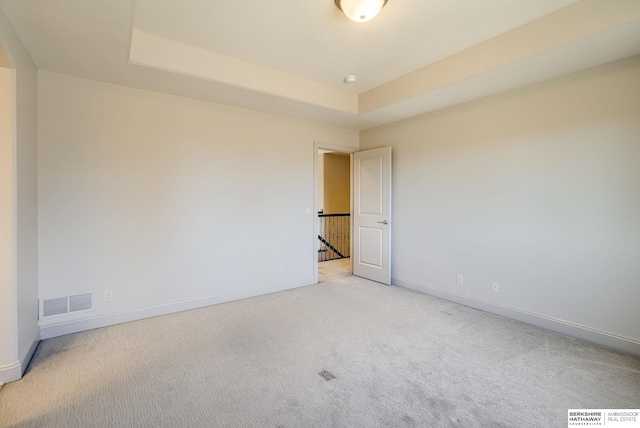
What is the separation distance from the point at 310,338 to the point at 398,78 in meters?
3.17

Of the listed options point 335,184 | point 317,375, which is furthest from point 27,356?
point 335,184

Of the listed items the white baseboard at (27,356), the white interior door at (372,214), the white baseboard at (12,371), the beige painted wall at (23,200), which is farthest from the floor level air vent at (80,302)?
the white interior door at (372,214)

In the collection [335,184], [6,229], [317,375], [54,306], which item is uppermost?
[335,184]

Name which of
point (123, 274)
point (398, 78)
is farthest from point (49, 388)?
point (398, 78)

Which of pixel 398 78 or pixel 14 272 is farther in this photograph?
pixel 398 78

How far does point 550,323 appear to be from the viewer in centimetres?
289

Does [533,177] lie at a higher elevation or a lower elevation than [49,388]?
higher

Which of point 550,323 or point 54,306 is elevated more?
point 54,306

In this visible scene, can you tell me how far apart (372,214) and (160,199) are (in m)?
3.11

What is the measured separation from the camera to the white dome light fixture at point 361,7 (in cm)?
202

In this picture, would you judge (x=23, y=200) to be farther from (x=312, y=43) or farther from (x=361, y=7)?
(x=361, y=7)

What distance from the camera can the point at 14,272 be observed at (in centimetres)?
201

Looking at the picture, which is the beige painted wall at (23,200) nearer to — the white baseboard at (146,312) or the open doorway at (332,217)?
the white baseboard at (146,312)

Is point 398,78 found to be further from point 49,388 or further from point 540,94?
point 49,388
